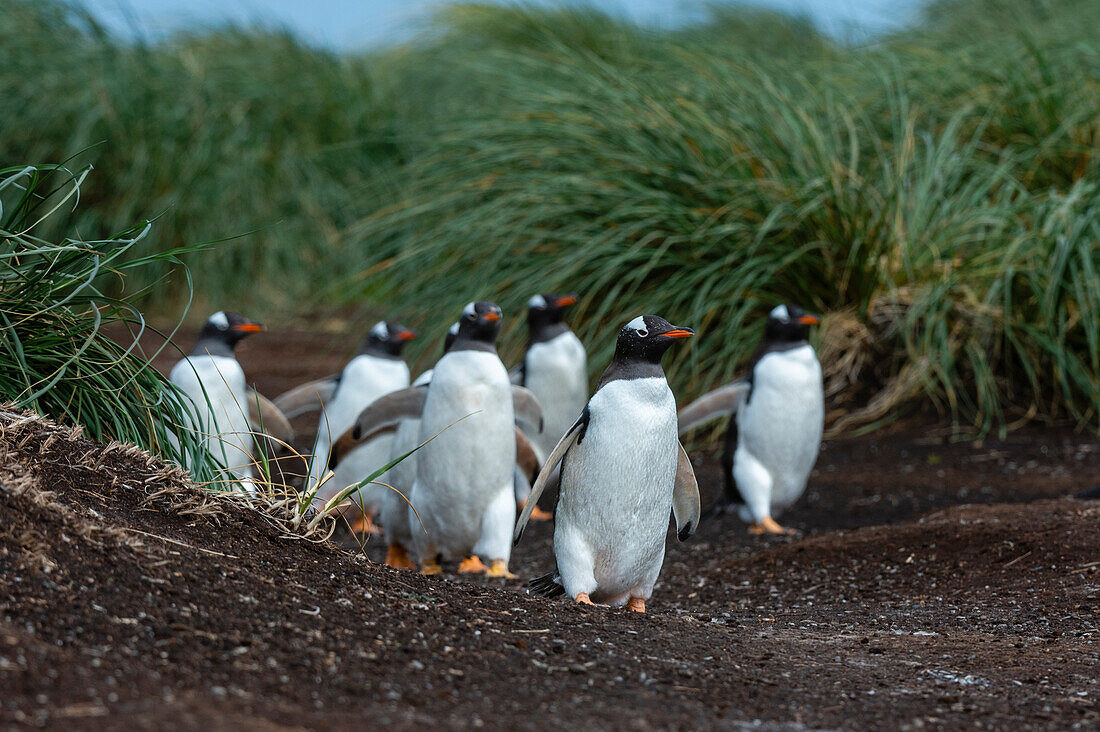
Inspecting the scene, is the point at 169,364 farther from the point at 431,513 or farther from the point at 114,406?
the point at 114,406

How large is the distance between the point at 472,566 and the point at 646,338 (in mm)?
1598

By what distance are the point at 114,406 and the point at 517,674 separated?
1719mm

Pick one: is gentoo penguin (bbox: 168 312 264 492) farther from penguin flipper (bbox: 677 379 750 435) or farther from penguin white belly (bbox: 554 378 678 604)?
penguin flipper (bbox: 677 379 750 435)

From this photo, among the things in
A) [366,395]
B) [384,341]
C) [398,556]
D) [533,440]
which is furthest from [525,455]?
[384,341]

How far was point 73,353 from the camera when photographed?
327 cm

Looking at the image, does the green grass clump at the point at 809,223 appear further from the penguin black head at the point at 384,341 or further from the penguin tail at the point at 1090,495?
the penguin tail at the point at 1090,495

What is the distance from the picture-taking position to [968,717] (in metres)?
2.26

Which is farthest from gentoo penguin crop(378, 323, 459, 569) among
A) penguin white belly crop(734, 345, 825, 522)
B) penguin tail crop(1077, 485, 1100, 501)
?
penguin tail crop(1077, 485, 1100, 501)

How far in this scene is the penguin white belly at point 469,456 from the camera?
436 centimetres

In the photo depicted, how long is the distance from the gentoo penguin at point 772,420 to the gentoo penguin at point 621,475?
7.16 feet

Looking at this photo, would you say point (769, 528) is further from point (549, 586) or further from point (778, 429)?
point (549, 586)

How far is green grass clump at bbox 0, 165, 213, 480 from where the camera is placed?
3111 mm

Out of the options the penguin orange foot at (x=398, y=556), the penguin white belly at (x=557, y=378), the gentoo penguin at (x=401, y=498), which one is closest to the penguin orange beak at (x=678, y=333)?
the gentoo penguin at (x=401, y=498)

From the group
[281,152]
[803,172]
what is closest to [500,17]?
[281,152]
